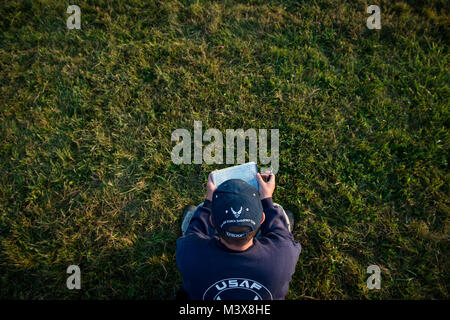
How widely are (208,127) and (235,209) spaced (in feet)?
5.63

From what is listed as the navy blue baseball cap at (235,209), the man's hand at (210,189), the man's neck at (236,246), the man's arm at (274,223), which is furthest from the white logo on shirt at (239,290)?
the man's hand at (210,189)

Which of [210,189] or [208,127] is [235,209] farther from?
[208,127]

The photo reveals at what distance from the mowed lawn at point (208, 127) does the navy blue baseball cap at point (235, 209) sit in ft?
3.76

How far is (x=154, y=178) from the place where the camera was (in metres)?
3.24

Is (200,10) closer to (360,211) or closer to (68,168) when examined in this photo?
(68,168)

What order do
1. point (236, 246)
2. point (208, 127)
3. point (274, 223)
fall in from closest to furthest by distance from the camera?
1. point (236, 246)
2. point (274, 223)
3. point (208, 127)

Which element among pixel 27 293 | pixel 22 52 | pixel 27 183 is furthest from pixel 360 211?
pixel 22 52

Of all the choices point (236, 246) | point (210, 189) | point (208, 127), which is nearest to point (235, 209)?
point (236, 246)

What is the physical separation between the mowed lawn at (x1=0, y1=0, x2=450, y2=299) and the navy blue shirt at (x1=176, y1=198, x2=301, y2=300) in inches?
40.5

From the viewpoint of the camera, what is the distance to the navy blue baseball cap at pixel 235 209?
1.88m

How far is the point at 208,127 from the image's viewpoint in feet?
11.1

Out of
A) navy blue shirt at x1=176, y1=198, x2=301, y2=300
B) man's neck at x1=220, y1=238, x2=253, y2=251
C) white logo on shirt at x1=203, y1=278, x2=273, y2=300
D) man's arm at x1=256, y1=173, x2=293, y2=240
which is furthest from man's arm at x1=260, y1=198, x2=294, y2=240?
white logo on shirt at x1=203, y1=278, x2=273, y2=300

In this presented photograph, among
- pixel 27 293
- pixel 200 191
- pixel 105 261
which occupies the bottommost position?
pixel 27 293

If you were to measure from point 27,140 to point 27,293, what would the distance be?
1921mm
